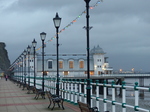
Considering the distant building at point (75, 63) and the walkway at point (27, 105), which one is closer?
the walkway at point (27, 105)

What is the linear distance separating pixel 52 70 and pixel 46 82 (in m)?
67.7

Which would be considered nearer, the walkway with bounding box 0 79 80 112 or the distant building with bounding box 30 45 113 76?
the walkway with bounding box 0 79 80 112

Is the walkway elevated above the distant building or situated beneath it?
situated beneath

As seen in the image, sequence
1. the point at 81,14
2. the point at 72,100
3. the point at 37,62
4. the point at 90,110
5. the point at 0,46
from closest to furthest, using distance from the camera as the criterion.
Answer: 1. the point at 90,110
2. the point at 81,14
3. the point at 72,100
4. the point at 37,62
5. the point at 0,46

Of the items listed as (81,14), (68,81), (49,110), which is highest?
(81,14)

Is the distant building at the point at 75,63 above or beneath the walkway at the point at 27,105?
above

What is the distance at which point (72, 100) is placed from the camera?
1530cm

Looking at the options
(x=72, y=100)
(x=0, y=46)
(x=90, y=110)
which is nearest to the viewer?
(x=90, y=110)

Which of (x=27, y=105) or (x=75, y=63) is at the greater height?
(x=75, y=63)

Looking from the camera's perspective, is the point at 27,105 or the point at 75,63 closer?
the point at 27,105

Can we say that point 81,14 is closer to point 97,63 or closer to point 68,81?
point 68,81

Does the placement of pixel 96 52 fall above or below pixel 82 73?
above

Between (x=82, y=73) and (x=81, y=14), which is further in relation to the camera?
(x=82, y=73)

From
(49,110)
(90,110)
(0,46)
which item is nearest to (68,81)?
(49,110)
